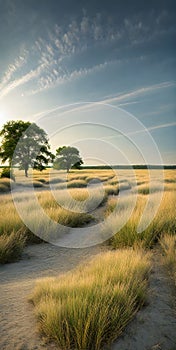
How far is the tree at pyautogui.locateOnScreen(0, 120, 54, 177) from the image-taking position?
30266 mm

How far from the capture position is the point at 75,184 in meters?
26.6

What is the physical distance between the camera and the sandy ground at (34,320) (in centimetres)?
290

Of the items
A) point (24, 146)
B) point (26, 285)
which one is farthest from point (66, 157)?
point (26, 285)

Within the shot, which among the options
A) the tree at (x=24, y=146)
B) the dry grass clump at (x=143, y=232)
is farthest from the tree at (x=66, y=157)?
the dry grass clump at (x=143, y=232)

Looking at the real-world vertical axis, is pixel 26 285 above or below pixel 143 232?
below

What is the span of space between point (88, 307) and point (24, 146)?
30.2 m

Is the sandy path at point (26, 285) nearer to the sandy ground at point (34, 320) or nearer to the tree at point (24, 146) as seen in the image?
the sandy ground at point (34, 320)

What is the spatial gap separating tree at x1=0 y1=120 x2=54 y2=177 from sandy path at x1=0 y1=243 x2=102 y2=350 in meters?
24.7

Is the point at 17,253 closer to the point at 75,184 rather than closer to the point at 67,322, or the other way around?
the point at 67,322

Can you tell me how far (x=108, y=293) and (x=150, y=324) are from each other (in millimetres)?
601

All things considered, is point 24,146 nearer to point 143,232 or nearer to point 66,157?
point 66,157

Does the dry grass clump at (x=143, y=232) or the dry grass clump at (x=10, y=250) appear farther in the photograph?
the dry grass clump at (x=143, y=232)

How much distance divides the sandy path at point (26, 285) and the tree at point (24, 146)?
2472 cm

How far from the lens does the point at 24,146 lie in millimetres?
32000
